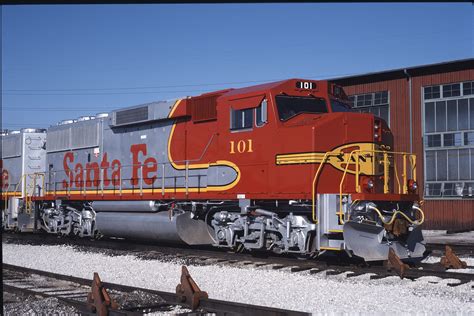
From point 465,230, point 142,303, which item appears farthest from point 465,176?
point 142,303

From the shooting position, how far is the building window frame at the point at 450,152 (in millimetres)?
25000

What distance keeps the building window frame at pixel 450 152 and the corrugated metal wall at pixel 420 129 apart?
189 millimetres

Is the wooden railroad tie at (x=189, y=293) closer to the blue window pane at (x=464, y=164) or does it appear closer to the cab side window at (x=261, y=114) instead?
the cab side window at (x=261, y=114)

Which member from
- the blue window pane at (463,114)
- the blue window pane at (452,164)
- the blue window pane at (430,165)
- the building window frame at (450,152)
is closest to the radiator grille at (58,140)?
the building window frame at (450,152)

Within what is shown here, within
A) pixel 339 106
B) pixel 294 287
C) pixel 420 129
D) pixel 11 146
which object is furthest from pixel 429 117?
pixel 294 287

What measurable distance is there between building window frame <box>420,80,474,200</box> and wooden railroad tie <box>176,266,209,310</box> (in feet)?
67.5

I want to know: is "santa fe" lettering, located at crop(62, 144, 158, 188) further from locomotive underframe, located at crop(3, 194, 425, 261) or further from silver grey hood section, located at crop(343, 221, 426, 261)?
silver grey hood section, located at crop(343, 221, 426, 261)

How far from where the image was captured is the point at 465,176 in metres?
25.1

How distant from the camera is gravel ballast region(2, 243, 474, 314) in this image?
7434 mm

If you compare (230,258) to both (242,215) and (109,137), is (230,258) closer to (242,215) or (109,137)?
(242,215)

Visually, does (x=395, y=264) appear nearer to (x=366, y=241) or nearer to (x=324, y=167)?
(x=366, y=241)

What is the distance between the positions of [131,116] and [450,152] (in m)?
16.1

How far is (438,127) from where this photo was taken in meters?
25.9

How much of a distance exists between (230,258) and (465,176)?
16529mm
